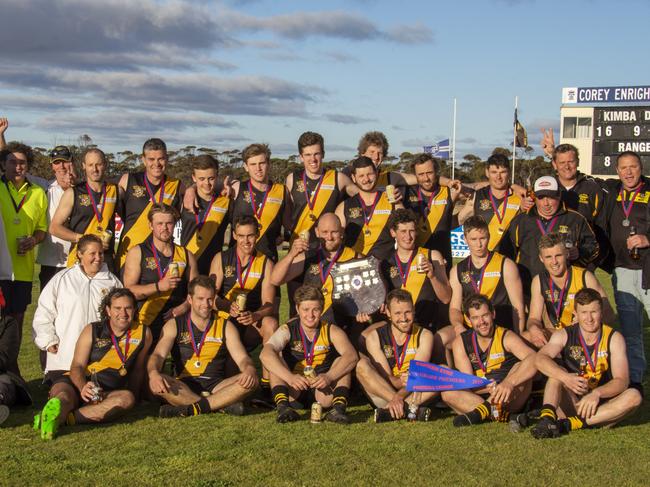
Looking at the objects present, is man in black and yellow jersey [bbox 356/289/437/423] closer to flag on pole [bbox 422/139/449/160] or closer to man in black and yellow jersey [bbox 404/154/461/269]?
man in black and yellow jersey [bbox 404/154/461/269]

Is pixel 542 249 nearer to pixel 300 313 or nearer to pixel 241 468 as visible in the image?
pixel 300 313

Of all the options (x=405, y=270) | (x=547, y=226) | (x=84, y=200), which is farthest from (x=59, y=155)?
(x=547, y=226)

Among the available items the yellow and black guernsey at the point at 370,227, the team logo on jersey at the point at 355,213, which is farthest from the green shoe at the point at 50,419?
the team logo on jersey at the point at 355,213

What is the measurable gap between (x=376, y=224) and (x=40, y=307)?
307cm

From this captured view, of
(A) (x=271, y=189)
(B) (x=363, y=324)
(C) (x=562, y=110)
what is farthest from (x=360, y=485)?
(C) (x=562, y=110)

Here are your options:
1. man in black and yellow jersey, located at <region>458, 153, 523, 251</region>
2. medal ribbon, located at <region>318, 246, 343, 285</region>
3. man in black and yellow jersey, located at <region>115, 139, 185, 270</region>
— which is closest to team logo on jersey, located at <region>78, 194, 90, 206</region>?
man in black and yellow jersey, located at <region>115, 139, 185, 270</region>

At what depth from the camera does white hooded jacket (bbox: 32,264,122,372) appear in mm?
6414

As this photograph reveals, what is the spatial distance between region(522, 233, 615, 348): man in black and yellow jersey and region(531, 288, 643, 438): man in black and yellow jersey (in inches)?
15.8

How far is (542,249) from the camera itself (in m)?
A: 6.48

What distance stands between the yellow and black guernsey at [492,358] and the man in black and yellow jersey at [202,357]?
1745 millimetres

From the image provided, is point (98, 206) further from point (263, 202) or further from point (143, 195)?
point (263, 202)

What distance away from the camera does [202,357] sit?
21.4 ft

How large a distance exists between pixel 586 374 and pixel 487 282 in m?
1.22

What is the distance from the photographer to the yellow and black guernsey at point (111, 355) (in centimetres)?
620
